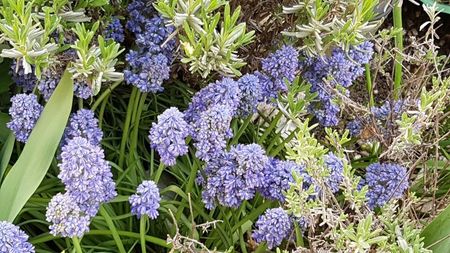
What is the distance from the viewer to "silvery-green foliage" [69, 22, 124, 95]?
119cm

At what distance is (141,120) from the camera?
1.65 meters

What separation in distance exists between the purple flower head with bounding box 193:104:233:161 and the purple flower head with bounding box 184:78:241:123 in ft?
0.11

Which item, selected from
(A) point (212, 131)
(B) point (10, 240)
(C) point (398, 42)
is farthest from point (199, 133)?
(C) point (398, 42)

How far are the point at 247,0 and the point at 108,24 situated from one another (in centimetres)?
36

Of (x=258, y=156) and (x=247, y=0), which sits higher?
(x=247, y=0)

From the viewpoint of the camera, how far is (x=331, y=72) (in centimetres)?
147

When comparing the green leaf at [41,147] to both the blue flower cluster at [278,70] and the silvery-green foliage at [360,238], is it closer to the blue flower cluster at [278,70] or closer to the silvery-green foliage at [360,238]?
the blue flower cluster at [278,70]

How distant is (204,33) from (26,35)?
298 millimetres

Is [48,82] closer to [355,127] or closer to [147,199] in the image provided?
[147,199]

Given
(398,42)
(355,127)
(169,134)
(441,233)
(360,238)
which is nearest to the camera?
(360,238)

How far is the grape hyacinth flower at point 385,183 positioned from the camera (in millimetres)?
1371

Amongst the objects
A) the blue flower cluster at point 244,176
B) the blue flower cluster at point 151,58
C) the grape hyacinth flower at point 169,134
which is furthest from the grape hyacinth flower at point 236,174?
the blue flower cluster at point 151,58

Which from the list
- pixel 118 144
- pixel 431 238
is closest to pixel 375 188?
pixel 431 238

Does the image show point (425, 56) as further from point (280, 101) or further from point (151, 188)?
point (151, 188)
